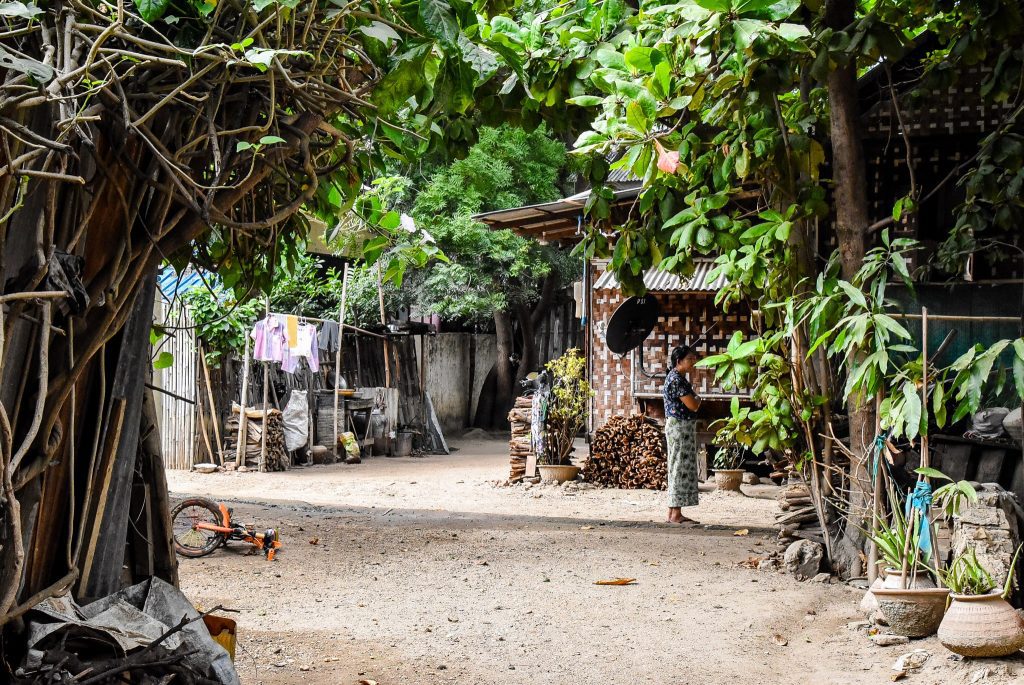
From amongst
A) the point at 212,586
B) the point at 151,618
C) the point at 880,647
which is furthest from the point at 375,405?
the point at 151,618

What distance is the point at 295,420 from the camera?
593 inches

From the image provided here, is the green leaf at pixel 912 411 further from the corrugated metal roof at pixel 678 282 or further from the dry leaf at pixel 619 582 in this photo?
the corrugated metal roof at pixel 678 282

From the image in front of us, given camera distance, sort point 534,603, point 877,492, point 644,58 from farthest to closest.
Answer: point 534,603 → point 877,492 → point 644,58

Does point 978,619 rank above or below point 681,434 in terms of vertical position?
below

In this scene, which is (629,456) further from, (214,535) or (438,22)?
(438,22)

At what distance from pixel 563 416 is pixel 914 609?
7372mm

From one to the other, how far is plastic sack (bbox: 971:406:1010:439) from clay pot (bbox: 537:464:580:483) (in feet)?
20.0

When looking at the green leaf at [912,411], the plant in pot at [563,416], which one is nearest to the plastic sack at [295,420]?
the plant in pot at [563,416]

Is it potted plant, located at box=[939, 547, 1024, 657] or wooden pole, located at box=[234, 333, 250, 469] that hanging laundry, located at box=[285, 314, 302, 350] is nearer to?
wooden pole, located at box=[234, 333, 250, 469]

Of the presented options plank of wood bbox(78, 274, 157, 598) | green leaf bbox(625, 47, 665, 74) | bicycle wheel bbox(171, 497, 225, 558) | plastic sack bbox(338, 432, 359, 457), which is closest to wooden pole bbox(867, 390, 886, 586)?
green leaf bbox(625, 47, 665, 74)

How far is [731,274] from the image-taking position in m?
6.35

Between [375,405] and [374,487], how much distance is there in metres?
4.58

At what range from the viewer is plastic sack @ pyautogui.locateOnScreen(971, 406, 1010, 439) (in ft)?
22.0

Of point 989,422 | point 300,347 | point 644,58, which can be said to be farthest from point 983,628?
point 300,347
